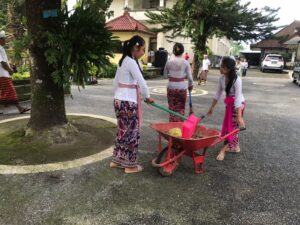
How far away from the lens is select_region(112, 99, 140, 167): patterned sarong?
4.20 m

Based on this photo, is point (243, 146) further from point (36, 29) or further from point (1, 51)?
point (1, 51)

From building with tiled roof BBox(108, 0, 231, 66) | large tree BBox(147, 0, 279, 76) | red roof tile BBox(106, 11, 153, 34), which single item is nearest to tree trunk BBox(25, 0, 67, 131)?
large tree BBox(147, 0, 279, 76)

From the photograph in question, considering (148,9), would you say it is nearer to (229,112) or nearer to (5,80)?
(5,80)

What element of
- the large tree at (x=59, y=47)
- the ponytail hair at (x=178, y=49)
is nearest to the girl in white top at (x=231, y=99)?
the ponytail hair at (x=178, y=49)

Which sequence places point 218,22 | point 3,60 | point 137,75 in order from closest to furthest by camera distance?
point 137,75 → point 3,60 → point 218,22

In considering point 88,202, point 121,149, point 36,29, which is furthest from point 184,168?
point 36,29

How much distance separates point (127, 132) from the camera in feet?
14.0

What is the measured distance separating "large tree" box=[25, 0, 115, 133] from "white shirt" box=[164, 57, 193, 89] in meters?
1.15

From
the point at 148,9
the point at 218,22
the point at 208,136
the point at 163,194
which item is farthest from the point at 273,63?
the point at 163,194

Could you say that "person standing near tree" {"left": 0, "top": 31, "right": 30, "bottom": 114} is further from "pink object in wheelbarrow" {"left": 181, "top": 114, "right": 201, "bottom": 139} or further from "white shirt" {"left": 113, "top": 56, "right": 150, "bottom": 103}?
"pink object in wheelbarrow" {"left": 181, "top": 114, "right": 201, "bottom": 139}

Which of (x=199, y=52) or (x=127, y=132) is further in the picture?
(x=199, y=52)

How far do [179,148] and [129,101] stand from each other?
0.96 m

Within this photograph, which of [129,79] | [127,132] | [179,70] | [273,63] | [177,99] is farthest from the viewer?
[273,63]

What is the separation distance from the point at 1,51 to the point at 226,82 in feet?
15.7
